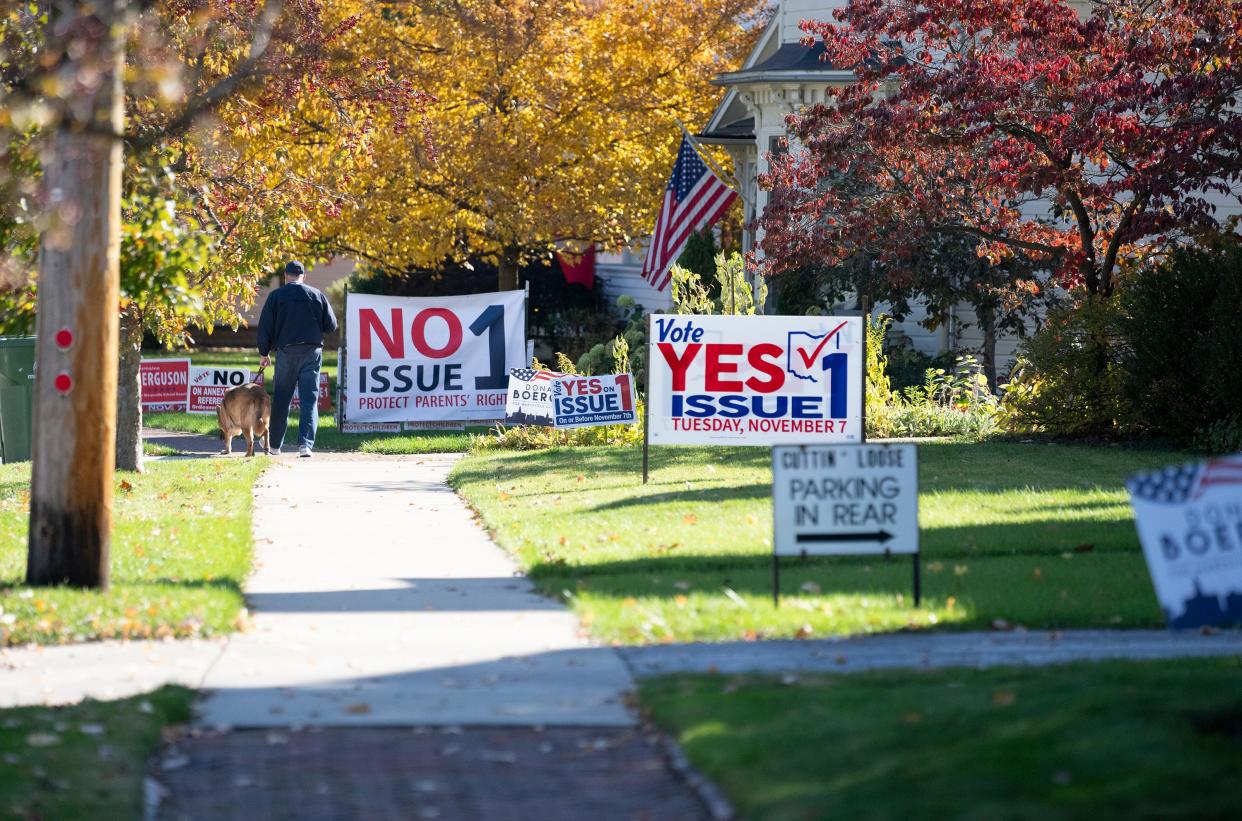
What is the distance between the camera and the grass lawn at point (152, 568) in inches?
317

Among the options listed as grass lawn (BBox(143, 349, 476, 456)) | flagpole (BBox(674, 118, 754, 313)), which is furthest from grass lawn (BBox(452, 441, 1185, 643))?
grass lawn (BBox(143, 349, 476, 456))

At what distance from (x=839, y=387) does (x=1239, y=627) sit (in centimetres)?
571

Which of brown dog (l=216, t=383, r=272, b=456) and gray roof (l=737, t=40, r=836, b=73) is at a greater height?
gray roof (l=737, t=40, r=836, b=73)

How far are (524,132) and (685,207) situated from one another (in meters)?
4.52

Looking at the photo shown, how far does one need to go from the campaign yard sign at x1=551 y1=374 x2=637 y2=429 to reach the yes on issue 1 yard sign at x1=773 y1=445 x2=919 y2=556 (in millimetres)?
8228

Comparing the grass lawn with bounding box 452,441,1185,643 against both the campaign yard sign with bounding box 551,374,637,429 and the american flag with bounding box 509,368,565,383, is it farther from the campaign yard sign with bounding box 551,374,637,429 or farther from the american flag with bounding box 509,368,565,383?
the american flag with bounding box 509,368,565,383

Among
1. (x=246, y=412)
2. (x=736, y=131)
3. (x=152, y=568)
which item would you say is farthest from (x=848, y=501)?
(x=736, y=131)

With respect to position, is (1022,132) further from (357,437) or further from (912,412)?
(357,437)

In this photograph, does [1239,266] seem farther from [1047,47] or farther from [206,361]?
[206,361]

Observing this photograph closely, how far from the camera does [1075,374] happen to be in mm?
17312

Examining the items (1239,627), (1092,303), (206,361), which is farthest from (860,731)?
(206,361)

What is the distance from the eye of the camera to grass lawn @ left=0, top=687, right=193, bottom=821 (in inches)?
207

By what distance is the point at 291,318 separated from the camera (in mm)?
17516

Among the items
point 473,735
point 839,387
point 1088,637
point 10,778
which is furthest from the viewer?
point 839,387
